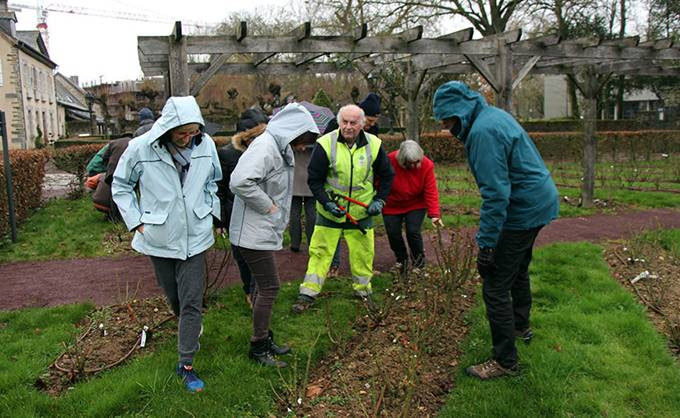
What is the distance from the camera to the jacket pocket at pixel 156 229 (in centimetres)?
368

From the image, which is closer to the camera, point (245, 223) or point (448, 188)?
point (245, 223)

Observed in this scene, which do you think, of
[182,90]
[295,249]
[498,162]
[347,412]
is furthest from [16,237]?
[498,162]

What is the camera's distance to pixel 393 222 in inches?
238

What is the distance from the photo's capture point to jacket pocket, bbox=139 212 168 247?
368 centimetres

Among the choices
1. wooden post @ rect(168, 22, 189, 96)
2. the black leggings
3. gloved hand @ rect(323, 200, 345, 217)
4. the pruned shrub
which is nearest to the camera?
the black leggings

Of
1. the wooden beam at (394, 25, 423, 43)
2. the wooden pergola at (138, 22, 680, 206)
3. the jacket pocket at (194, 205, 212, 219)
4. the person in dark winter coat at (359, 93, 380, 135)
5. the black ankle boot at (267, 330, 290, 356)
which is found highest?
the wooden beam at (394, 25, 423, 43)

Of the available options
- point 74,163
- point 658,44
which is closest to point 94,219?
point 74,163

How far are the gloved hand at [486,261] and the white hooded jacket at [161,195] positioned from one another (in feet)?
5.74

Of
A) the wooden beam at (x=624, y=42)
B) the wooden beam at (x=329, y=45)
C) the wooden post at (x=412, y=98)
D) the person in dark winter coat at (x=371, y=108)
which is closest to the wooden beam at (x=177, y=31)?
the wooden beam at (x=329, y=45)

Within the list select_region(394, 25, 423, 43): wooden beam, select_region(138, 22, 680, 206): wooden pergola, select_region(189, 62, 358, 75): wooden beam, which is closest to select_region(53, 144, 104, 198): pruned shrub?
select_region(189, 62, 358, 75): wooden beam

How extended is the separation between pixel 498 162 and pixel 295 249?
423 cm

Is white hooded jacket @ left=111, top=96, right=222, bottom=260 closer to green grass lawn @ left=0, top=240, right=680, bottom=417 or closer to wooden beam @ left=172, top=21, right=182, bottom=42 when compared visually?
green grass lawn @ left=0, top=240, right=680, bottom=417

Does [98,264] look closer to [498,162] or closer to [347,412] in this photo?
[347,412]

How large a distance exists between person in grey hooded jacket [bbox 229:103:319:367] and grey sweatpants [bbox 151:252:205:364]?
39 cm
